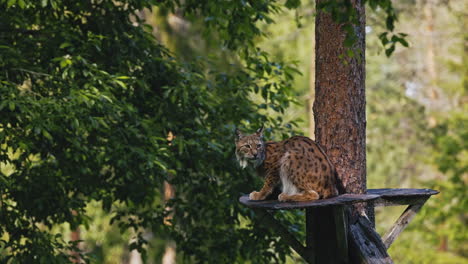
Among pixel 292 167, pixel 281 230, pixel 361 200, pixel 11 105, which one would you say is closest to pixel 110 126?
pixel 11 105

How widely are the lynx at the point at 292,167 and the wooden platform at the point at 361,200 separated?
18 centimetres

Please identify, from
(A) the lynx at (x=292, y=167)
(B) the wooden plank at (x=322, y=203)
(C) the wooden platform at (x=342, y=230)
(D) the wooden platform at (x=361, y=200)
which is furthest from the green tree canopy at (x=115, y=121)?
(B) the wooden plank at (x=322, y=203)

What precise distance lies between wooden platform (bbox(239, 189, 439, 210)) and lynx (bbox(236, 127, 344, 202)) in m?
0.18

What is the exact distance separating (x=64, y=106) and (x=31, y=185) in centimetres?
157

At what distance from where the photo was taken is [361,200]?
4.44 m

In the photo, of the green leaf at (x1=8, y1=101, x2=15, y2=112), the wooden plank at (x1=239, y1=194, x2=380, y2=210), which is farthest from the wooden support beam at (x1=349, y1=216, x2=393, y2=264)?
the green leaf at (x1=8, y1=101, x2=15, y2=112)

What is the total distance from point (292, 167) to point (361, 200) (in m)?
0.80

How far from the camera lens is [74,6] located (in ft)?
24.7

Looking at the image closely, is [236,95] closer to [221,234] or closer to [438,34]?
[221,234]

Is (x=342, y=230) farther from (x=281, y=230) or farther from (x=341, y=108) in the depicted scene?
(x=341, y=108)

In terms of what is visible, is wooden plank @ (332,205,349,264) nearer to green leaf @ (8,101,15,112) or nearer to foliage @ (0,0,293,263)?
foliage @ (0,0,293,263)

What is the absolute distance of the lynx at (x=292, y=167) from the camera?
504cm

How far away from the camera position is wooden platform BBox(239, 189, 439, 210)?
442 centimetres

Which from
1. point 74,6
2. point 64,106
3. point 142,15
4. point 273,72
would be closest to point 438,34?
point 142,15
